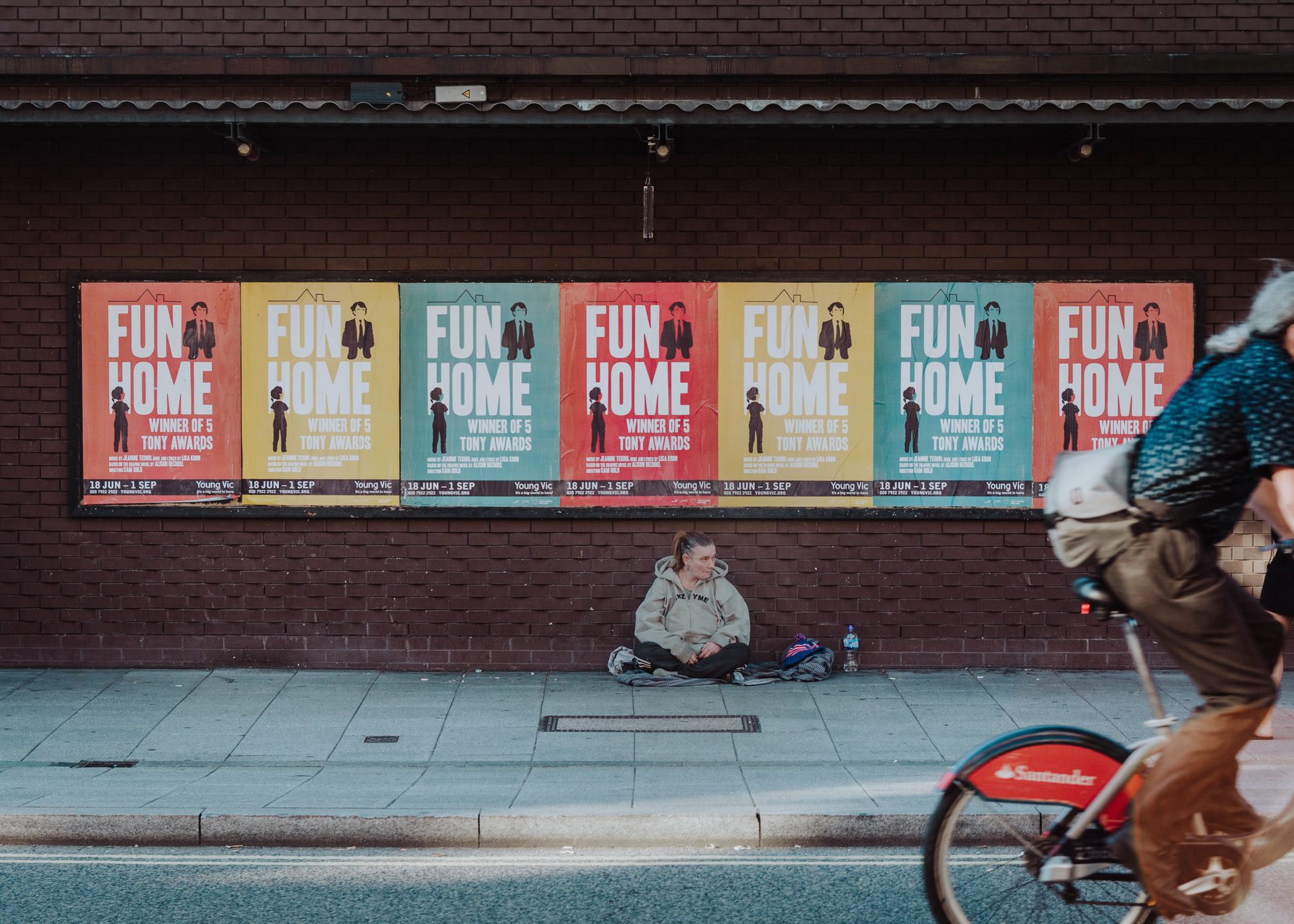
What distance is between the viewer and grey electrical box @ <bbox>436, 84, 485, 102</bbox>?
911 cm

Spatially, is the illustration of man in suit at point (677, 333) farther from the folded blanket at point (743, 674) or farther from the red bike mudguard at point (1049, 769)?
the red bike mudguard at point (1049, 769)

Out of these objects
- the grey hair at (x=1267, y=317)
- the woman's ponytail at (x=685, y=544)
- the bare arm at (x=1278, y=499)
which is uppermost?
the grey hair at (x=1267, y=317)

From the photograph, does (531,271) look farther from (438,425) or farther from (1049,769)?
(1049,769)

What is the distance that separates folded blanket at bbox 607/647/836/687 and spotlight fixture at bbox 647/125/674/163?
142 inches

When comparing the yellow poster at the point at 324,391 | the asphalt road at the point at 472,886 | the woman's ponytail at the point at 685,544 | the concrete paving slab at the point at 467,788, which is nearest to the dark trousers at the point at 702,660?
the woman's ponytail at the point at 685,544

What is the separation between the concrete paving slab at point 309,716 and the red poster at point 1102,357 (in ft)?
17.6

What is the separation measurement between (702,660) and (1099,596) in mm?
5448

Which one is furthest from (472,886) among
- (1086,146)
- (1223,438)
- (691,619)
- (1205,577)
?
(1086,146)

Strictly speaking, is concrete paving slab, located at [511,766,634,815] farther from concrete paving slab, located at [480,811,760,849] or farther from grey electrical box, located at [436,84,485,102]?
grey electrical box, located at [436,84,485,102]

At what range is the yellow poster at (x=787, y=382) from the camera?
30.8 ft

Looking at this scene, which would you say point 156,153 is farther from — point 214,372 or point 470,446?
point 470,446

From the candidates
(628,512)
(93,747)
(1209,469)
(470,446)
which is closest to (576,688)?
(628,512)

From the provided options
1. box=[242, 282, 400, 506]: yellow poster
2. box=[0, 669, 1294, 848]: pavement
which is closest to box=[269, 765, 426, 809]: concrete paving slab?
box=[0, 669, 1294, 848]: pavement

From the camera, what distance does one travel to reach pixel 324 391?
945 centimetres
